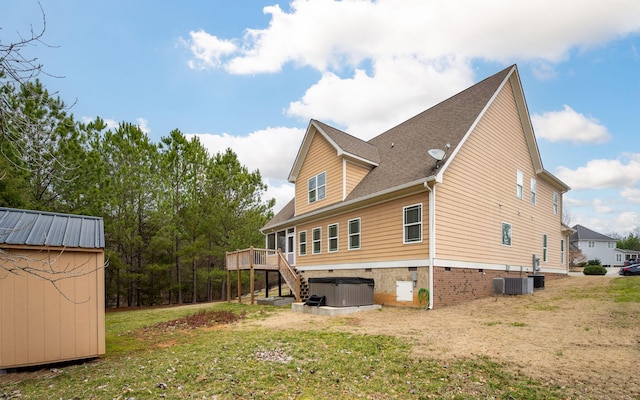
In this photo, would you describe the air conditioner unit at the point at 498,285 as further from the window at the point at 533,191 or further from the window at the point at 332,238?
the window at the point at 332,238

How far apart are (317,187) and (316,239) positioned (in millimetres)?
2746

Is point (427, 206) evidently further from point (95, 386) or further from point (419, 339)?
point (95, 386)

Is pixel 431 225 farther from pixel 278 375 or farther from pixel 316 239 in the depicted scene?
pixel 278 375

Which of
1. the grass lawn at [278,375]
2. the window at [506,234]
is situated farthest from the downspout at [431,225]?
the window at [506,234]

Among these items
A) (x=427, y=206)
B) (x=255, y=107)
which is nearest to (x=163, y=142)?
(x=255, y=107)

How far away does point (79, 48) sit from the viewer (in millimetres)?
7438

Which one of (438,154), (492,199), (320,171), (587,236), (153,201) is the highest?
(320,171)

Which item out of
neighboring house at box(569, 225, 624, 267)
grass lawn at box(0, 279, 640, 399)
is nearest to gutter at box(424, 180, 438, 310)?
grass lawn at box(0, 279, 640, 399)

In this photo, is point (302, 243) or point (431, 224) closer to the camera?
point (431, 224)

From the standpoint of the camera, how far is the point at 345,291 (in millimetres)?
14500

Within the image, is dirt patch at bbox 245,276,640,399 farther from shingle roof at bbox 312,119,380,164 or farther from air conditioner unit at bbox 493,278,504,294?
shingle roof at bbox 312,119,380,164

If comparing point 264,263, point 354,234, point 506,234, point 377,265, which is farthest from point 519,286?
point 264,263

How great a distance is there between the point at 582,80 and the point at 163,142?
1044 inches

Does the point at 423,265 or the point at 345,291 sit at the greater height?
the point at 423,265
